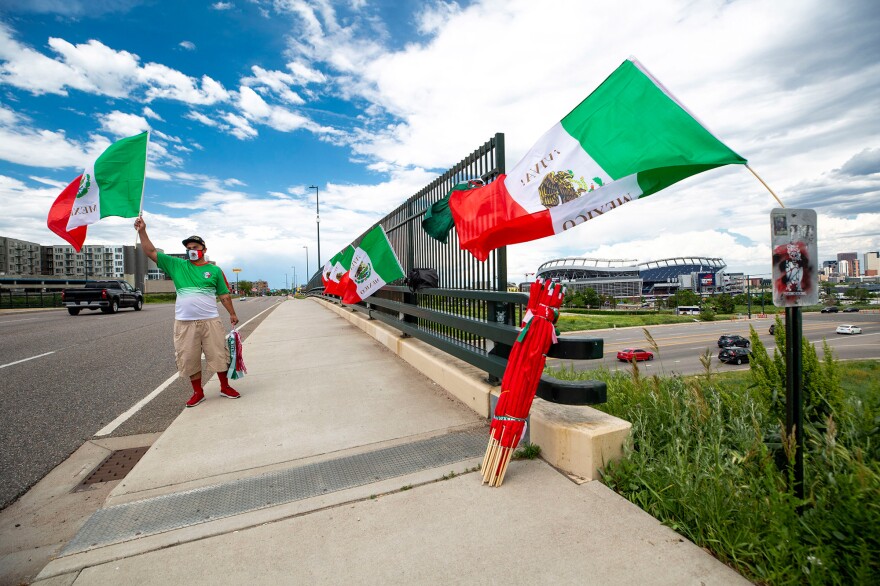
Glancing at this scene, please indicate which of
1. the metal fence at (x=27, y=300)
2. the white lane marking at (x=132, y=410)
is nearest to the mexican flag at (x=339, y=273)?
the white lane marking at (x=132, y=410)

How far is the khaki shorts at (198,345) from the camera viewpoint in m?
4.83

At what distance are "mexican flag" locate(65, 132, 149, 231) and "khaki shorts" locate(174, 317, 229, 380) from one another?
1.41 meters

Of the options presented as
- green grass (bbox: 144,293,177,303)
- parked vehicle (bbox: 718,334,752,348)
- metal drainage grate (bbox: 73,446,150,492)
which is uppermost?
metal drainage grate (bbox: 73,446,150,492)

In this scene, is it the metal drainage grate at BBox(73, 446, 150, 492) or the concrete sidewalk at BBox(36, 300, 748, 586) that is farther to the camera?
the metal drainage grate at BBox(73, 446, 150, 492)

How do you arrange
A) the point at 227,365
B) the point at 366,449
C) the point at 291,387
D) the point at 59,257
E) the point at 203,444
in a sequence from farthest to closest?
1. the point at 59,257
2. the point at 291,387
3. the point at 227,365
4. the point at 203,444
5. the point at 366,449

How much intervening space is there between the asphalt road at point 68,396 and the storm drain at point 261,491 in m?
1.20

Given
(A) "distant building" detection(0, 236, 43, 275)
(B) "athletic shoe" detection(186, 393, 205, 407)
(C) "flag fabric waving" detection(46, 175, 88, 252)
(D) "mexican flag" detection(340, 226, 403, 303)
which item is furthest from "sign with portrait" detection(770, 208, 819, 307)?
(A) "distant building" detection(0, 236, 43, 275)

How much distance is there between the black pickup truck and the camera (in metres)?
20.3

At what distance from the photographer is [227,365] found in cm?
512

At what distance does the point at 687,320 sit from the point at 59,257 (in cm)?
19846

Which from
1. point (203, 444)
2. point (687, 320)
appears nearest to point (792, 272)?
point (203, 444)

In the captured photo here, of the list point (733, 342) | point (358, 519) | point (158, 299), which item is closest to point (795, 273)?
point (358, 519)

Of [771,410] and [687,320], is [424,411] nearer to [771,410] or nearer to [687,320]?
[771,410]

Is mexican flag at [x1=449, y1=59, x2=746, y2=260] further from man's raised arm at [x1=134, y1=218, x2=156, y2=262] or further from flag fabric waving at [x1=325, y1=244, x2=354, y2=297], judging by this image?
flag fabric waving at [x1=325, y1=244, x2=354, y2=297]
